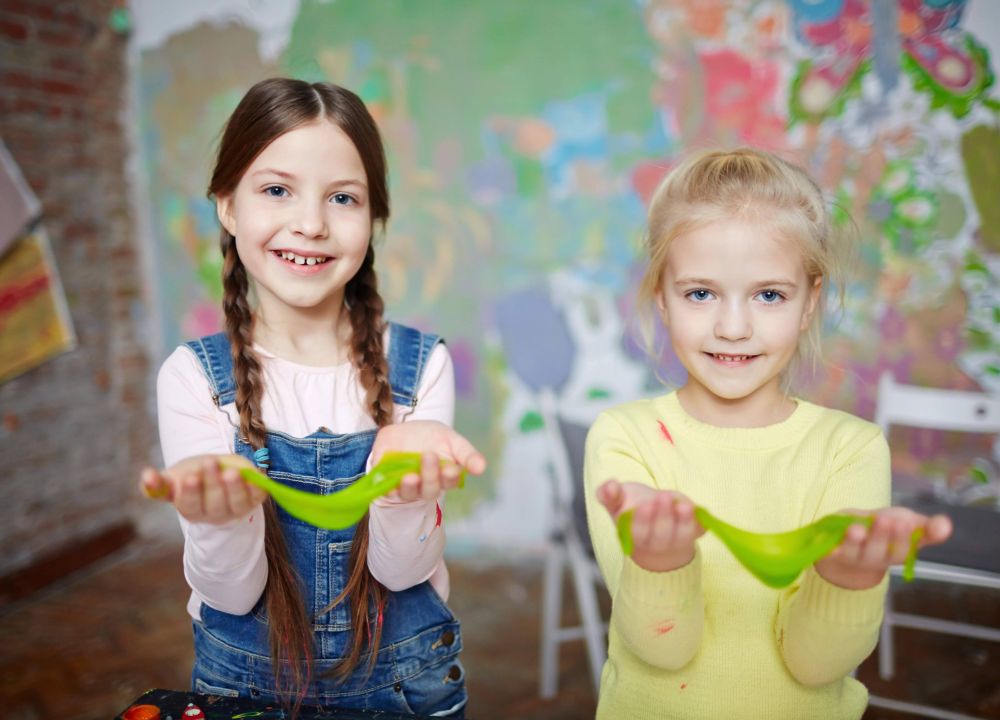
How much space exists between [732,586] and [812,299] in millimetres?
419

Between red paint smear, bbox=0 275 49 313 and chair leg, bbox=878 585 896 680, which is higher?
red paint smear, bbox=0 275 49 313

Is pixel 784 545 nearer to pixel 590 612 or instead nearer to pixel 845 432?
pixel 845 432

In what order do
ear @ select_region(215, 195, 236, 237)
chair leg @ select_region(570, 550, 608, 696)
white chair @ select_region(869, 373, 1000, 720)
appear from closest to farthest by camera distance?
ear @ select_region(215, 195, 236, 237) → white chair @ select_region(869, 373, 1000, 720) → chair leg @ select_region(570, 550, 608, 696)

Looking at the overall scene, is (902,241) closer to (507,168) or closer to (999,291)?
(999,291)

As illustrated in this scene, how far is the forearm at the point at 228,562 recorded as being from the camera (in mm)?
1077

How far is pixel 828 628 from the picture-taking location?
985 mm

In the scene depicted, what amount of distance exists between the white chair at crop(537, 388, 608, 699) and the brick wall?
204 centimetres

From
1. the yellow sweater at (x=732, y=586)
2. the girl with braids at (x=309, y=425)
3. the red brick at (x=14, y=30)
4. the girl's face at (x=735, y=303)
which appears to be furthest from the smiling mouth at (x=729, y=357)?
the red brick at (x=14, y=30)

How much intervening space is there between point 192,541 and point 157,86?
124 inches

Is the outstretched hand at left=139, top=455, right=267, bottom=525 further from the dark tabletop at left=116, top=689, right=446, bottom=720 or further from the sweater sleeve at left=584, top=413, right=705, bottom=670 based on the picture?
the sweater sleeve at left=584, top=413, right=705, bottom=670

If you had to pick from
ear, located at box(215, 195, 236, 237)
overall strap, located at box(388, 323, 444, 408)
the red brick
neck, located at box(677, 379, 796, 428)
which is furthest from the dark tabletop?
the red brick

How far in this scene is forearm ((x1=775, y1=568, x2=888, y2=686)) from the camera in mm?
971

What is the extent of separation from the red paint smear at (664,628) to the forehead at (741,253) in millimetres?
449

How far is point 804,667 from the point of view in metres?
1.04
